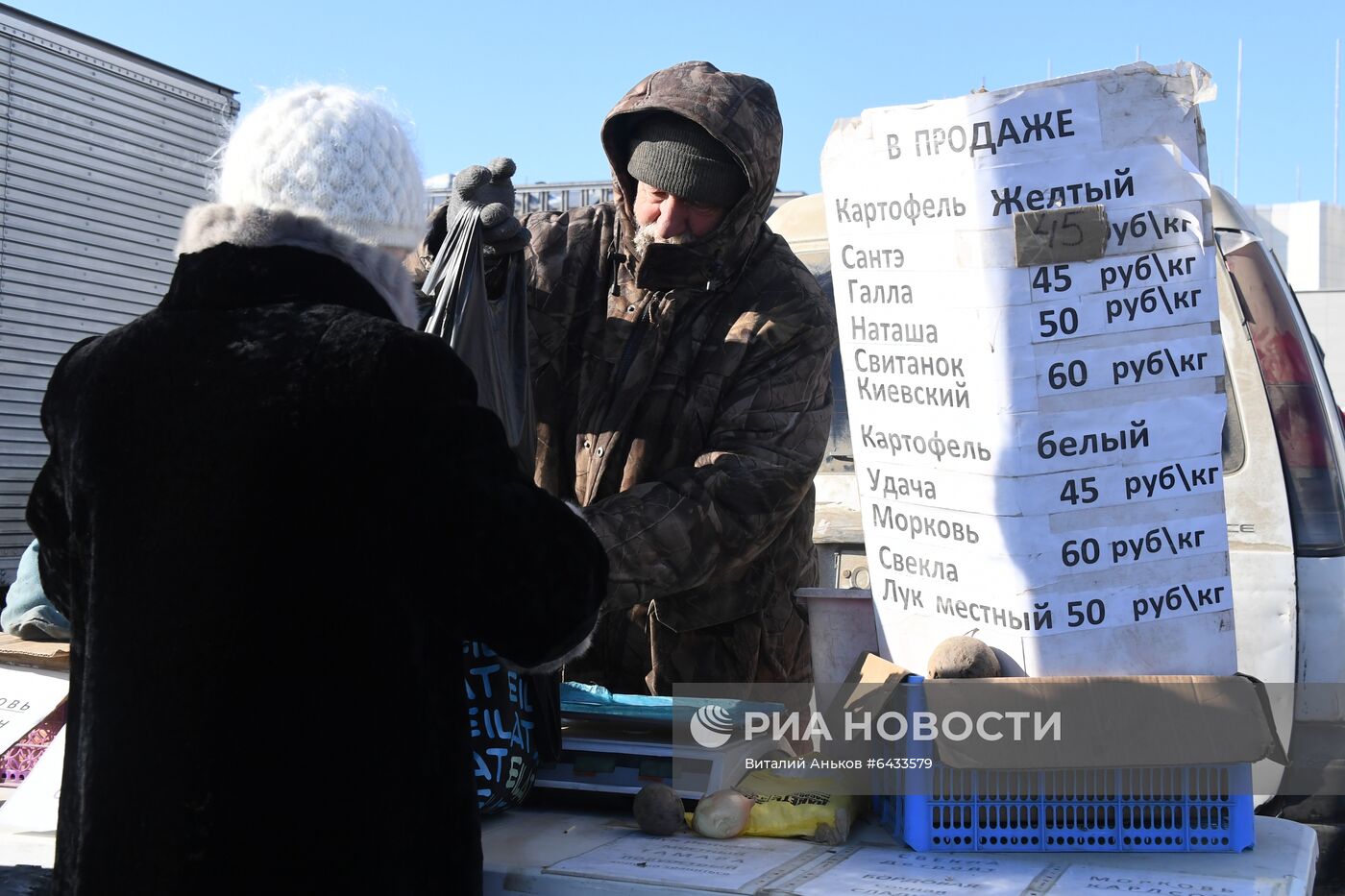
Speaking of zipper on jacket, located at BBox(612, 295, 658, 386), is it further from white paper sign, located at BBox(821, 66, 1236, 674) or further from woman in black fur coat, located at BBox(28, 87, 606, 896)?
woman in black fur coat, located at BBox(28, 87, 606, 896)

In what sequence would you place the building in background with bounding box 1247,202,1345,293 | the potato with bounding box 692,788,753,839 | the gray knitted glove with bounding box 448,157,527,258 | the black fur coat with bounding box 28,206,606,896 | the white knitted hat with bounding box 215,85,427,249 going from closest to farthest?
the black fur coat with bounding box 28,206,606,896 < the white knitted hat with bounding box 215,85,427,249 < the potato with bounding box 692,788,753,839 < the gray knitted glove with bounding box 448,157,527,258 < the building in background with bounding box 1247,202,1345,293

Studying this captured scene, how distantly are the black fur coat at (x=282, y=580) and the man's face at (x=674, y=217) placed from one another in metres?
1.17

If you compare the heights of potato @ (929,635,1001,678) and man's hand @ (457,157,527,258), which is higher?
man's hand @ (457,157,527,258)

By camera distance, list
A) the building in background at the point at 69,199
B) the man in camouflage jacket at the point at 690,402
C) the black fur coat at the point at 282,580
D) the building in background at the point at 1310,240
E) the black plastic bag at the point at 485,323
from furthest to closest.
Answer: the building in background at the point at 1310,240, the building in background at the point at 69,199, the man in camouflage jacket at the point at 690,402, the black plastic bag at the point at 485,323, the black fur coat at the point at 282,580

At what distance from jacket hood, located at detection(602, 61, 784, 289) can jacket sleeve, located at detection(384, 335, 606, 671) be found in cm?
116

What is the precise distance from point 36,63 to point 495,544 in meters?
7.46

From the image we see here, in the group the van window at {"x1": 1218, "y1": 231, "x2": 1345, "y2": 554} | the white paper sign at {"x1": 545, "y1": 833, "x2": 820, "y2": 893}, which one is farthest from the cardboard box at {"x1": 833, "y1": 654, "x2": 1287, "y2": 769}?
the van window at {"x1": 1218, "y1": 231, "x2": 1345, "y2": 554}

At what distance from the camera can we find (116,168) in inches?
324

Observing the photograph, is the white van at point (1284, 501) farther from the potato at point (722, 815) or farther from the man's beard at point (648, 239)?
the potato at point (722, 815)

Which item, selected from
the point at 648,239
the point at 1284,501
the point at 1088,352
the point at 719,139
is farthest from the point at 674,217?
the point at 1284,501

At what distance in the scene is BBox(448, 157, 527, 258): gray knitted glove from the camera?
2.26 meters

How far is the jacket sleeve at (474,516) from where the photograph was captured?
4.86 feet

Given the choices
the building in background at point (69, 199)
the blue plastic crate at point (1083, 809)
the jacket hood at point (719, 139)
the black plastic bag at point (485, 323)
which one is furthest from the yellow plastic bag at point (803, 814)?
the building in background at point (69, 199)

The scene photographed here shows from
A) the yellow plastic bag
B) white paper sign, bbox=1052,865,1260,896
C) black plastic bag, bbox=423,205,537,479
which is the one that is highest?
black plastic bag, bbox=423,205,537,479
